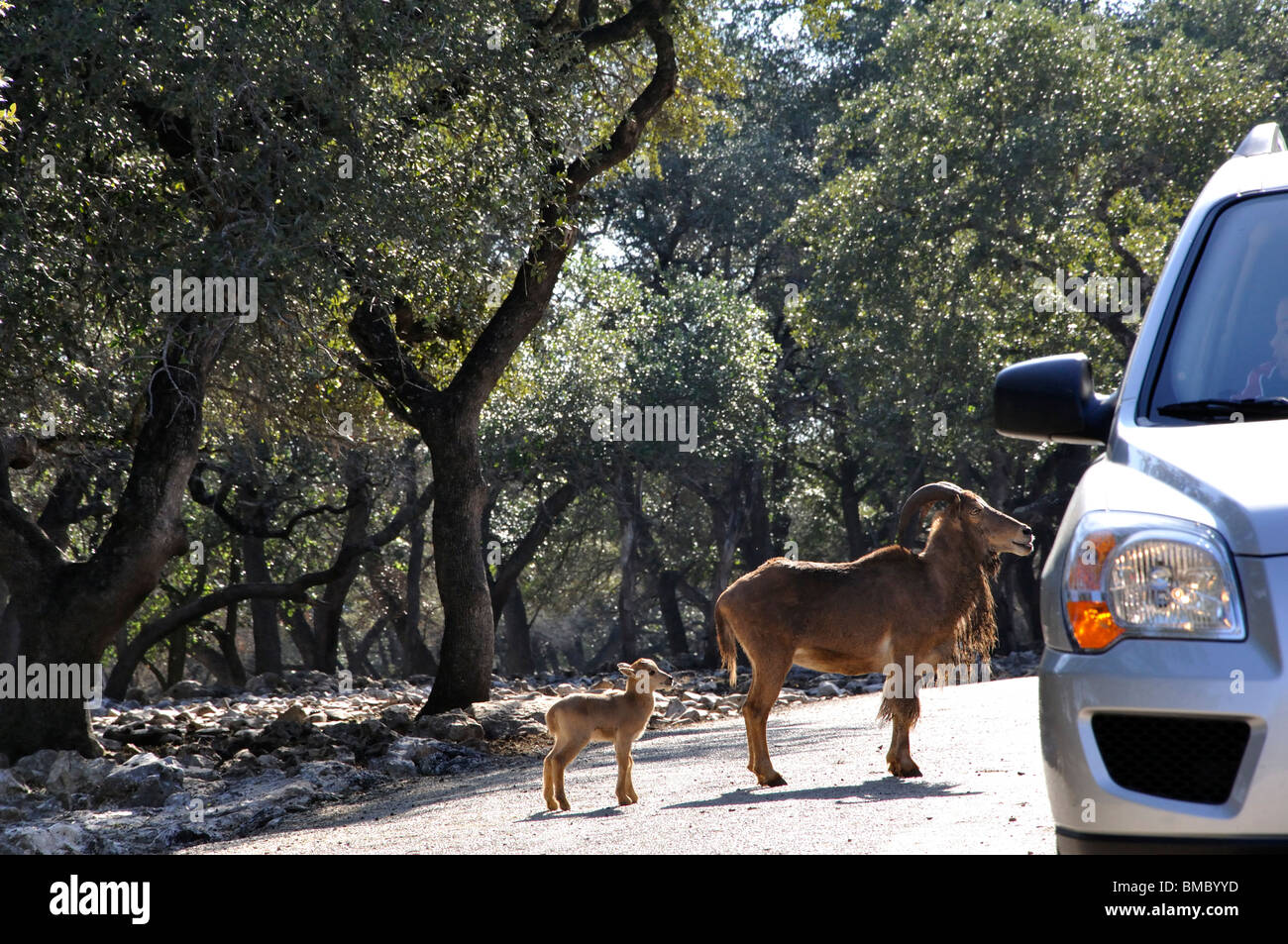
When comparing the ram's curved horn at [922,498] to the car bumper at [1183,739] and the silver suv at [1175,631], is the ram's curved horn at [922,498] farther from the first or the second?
the car bumper at [1183,739]

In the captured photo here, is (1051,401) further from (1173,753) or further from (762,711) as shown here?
(762,711)

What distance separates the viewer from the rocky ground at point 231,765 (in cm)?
927

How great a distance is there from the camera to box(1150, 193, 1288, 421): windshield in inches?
151

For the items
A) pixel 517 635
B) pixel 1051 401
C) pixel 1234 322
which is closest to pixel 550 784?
pixel 1051 401

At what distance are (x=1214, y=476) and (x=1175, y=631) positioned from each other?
0.43 metres

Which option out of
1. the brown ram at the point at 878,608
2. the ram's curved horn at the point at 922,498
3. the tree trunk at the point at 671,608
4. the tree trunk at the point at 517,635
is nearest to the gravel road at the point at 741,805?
the brown ram at the point at 878,608

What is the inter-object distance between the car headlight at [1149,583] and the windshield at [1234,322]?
0.65 metres

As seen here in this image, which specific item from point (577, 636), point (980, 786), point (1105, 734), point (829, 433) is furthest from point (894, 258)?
point (577, 636)

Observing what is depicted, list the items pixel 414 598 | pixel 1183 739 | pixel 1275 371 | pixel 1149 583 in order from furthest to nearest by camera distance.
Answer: pixel 414 598
pixel 1275 371
pixel 1149 583
pixel 1183 739

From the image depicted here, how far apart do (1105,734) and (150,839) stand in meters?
7.52

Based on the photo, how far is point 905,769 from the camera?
27.3 ft

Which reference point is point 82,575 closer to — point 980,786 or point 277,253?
point 277,253

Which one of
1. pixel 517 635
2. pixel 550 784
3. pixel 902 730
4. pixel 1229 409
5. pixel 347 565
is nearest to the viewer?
pixel 1229 409

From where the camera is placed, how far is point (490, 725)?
1488 cm
